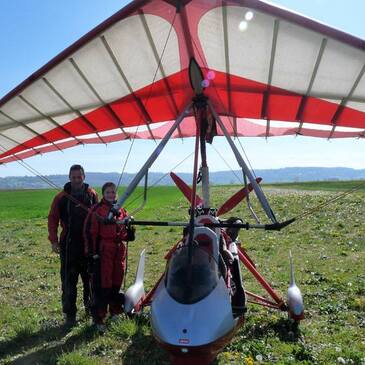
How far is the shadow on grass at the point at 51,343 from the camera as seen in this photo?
5.04 meters

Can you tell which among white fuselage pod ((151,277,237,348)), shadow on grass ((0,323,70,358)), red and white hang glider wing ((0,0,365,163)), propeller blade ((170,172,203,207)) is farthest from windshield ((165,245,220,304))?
propeller blade ((170,172,203,207))

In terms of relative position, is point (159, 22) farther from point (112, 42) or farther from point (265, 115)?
point (265, 115)

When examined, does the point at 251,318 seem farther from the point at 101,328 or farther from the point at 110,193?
the point at 110,193

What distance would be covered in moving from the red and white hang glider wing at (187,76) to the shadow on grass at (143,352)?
352 cm

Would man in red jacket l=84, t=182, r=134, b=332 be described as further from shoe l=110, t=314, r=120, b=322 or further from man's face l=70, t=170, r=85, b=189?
man's face l=70, t=170, r=85, b=189

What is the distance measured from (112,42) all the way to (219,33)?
1309 millimetres

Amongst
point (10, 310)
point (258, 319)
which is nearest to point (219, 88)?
point (258, 319)

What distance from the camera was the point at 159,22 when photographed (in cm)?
489

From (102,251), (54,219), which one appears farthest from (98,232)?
(54,219)

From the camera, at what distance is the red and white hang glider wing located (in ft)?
15.1

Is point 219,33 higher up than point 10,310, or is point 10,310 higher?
Answer: point 219,33

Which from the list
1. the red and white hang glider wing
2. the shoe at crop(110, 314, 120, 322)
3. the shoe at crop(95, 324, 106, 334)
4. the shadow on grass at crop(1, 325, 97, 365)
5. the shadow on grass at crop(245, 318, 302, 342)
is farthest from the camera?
the shoe at crop(110, 314, 120, 322)

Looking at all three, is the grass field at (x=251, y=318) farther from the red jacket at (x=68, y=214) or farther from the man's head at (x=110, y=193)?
the man's head at (x=110, y=193)

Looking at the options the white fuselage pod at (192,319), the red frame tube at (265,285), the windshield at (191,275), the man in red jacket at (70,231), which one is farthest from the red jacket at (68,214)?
the white fuselage pod at (192,319)
